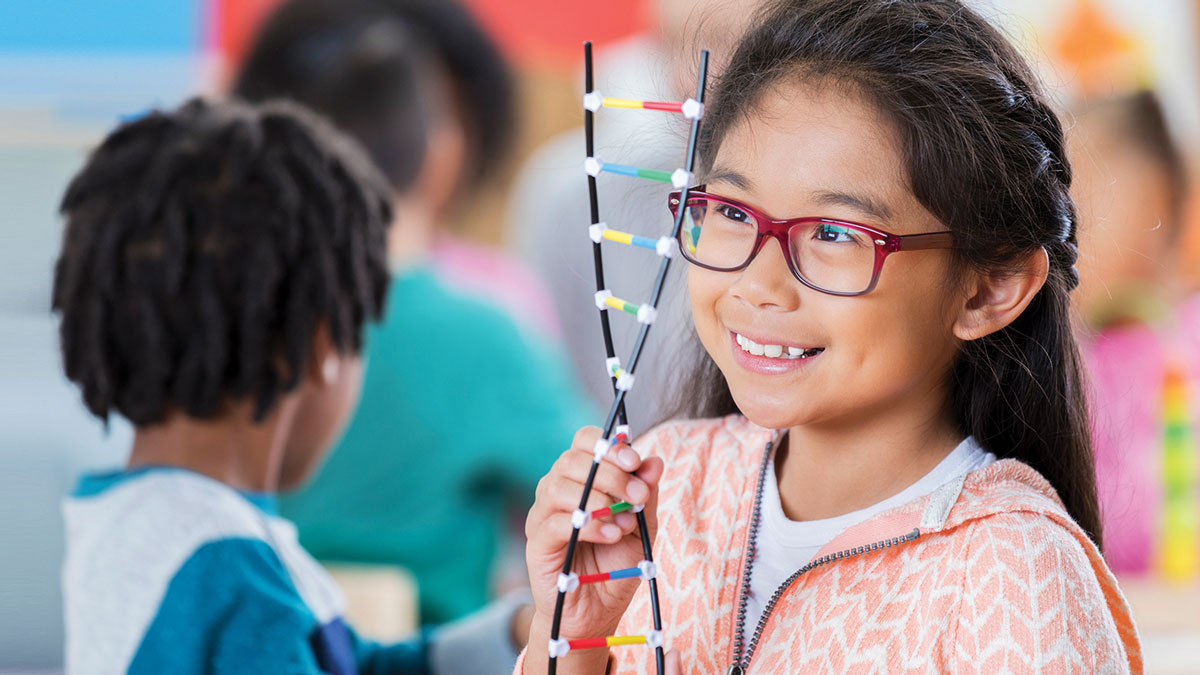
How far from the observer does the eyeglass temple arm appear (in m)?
0.77

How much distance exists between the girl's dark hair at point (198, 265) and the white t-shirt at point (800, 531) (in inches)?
20.1

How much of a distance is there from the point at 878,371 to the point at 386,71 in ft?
5.22

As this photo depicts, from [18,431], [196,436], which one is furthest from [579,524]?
[18,431]

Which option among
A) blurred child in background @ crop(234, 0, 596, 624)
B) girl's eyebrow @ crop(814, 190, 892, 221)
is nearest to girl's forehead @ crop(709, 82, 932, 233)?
girl's eyebrow @ crop(814, 190, 892, 221)

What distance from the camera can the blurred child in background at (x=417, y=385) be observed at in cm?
196

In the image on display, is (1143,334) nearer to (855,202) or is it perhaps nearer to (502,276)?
(502,276)

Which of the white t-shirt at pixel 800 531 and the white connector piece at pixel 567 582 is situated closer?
the white connector piece at pixel 567 582

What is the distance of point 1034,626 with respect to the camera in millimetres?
716

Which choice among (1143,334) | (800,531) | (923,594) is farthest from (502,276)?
(923,594)

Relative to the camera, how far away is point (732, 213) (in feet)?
2.64

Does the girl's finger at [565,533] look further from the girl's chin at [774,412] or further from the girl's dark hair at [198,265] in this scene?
the girl's dark hair at [198,265]

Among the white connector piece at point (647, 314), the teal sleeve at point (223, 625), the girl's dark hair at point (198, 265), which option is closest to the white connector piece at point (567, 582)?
the white connector piece at point (647, 314)

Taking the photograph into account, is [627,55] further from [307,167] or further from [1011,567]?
[1011,567]

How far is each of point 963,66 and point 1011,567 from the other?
1.08 ft
